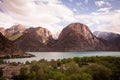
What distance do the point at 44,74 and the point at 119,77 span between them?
109 feet

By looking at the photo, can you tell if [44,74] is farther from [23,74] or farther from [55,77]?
[23,74]

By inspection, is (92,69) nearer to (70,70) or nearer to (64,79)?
(70,70)

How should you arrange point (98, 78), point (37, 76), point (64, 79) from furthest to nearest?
point (98, 78)
point (37, 76)
point (64, 79)

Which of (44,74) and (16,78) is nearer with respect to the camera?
(44,74)

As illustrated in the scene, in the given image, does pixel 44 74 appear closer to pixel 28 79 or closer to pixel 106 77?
pixel 28 79

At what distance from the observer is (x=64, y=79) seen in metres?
75.6

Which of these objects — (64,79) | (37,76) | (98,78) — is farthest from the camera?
(98,78)

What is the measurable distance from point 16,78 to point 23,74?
3.48m

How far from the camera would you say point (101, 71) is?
91.4 metres

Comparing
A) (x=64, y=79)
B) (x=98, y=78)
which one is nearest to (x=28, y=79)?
(x=64, y=79)

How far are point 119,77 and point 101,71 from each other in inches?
333

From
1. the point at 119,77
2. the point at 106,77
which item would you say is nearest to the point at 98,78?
the point at 106,77

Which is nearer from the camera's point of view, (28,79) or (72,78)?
(72,78)

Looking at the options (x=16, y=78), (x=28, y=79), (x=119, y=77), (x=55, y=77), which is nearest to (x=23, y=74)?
(x=16, y=78)
